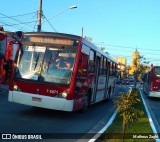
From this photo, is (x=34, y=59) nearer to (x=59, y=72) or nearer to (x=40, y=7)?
(x=59, y=72)

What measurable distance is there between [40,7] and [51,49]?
18383mm

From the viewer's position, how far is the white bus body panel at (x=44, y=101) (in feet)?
41.6

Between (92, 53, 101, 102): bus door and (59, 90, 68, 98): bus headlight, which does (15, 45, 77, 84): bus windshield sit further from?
(92, 53, 101, 102): bus door

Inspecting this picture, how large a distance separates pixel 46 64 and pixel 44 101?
1315 mm

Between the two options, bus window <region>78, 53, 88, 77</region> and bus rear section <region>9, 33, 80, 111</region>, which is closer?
bus rear section <region>9, 33, 80, 111</region>

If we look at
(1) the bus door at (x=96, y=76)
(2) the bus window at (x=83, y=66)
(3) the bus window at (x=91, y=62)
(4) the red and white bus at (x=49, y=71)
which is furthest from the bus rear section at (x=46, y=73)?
(1) the bus door at (x=96, y=76)

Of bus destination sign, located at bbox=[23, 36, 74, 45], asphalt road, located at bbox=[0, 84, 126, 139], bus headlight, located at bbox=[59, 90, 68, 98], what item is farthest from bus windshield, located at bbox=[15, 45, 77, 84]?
asphalt road, located at bbox=[0, 84, 126, 139]

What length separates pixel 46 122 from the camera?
1221cm

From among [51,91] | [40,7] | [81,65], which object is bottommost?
[51,91]

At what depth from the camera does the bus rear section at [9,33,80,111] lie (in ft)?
42.0

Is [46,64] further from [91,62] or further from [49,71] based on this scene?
[91,62]

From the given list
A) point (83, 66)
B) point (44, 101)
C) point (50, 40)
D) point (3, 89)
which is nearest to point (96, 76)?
point (83, 66)

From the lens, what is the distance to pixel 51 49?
1337cm

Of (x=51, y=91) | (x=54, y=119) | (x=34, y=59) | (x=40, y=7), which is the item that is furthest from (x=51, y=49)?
(x=40, y=7)
